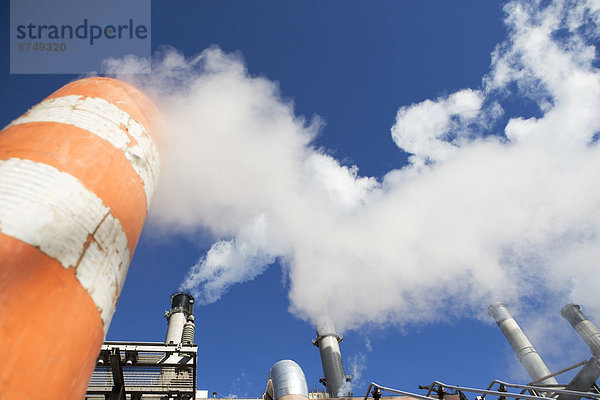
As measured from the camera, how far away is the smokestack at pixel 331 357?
26386 millimetres

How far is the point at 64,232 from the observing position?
9.62ft

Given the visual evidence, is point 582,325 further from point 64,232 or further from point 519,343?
point 64,232

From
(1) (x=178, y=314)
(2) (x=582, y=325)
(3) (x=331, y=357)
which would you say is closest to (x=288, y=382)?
(1) (x=178, y=314)

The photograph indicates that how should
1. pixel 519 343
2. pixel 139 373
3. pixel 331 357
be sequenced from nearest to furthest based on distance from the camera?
1. pixel 139 373
2. pixel 519 343
3. pixel 331 357

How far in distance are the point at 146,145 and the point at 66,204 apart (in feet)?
5.61

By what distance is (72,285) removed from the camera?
9.33 ft

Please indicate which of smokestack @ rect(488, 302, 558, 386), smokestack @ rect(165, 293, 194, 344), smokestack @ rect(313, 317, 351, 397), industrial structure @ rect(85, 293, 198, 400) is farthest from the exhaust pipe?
smokestack @ rect(488, 302, 558, 386)

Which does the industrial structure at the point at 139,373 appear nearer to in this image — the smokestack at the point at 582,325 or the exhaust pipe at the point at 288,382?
the exhaust pipe at the point at 288,382

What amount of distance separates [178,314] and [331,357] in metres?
12.1

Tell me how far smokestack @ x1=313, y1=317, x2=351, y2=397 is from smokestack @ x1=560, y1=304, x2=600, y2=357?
1820 centimetres

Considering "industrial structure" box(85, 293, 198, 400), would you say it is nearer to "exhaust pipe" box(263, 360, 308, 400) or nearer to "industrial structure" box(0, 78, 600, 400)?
"exhaust pipe" box(263, 360, 308, 400)

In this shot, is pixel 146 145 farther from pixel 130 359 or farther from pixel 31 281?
pixel 130 359

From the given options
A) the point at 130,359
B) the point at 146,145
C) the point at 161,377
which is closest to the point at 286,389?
the point at 161,377

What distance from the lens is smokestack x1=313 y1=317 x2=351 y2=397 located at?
26.4 m
